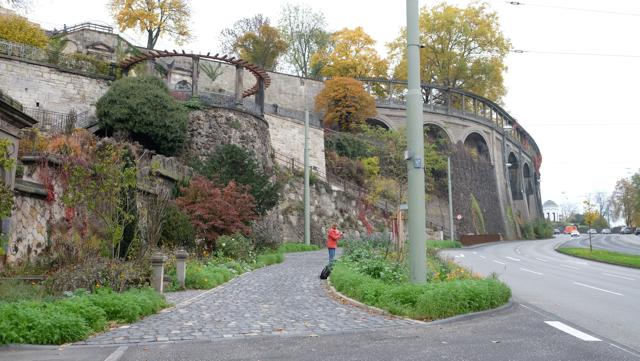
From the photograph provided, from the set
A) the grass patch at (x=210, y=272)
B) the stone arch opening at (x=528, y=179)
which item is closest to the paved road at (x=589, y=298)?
the grass patch at (x=210, y=272)

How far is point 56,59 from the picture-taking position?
3350 centimetres

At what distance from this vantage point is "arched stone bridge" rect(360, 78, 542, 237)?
2255 inches

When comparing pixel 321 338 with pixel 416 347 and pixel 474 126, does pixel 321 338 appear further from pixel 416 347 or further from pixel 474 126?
pixel 474 126

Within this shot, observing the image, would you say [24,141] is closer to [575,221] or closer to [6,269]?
[6,269]

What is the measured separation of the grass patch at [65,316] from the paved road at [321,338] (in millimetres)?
197

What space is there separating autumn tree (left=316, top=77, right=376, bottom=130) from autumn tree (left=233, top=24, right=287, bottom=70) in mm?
12953

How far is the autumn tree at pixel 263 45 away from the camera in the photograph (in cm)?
6197

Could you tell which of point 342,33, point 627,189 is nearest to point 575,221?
point 627,189

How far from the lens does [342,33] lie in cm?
6175

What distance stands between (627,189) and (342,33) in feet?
182

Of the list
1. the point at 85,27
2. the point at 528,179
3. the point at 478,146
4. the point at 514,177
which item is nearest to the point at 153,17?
the point at 85,27

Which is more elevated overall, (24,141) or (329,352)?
(24,141)

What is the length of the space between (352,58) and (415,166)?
52888mm

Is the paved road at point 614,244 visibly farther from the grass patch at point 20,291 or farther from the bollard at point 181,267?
the grass patch at point 20,291
